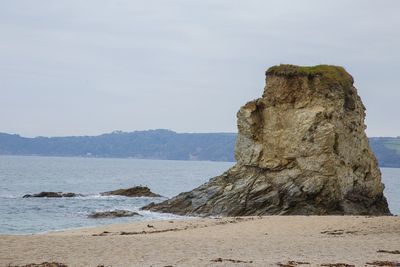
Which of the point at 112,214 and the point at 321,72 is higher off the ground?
the point at 321,72

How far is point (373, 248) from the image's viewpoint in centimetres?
2212

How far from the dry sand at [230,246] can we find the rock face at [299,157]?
9.90m

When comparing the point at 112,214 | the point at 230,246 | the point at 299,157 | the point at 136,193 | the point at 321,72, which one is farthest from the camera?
the point at 136,193

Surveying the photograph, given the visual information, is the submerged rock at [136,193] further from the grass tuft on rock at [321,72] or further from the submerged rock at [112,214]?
the grass tuft on rock at [321,72]

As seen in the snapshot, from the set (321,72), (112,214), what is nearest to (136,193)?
(112,214)

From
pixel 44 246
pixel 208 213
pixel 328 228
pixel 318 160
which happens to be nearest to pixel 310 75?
pixel 318 160

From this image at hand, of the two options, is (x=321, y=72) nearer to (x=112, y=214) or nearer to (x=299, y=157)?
(x=299, y=157)

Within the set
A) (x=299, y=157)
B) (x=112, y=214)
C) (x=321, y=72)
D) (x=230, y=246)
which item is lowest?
(x=112, y=214)

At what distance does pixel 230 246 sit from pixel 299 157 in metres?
22.0

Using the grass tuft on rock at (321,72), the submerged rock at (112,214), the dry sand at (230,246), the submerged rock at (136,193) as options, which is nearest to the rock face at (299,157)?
the grass tuft on rock at (321,72)

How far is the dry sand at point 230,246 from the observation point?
730 inches

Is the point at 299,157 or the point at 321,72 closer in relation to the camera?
the point at 299,157

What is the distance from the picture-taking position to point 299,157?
4347 centimetres

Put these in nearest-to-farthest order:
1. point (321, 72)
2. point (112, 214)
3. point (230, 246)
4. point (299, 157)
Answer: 1. point (230, 246)
2. point (299, 157)
3. point (112, 214)
4. point (321, 72)
